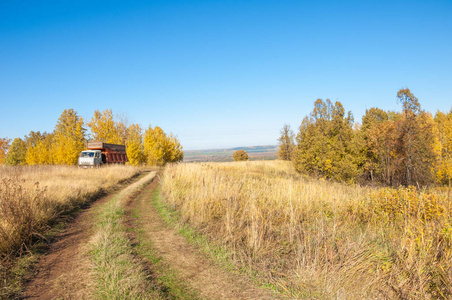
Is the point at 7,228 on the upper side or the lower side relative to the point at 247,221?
upper

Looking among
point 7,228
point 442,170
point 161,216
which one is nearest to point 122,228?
point 161,216

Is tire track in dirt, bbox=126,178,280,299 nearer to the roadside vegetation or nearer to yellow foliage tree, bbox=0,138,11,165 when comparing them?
the roadside vegetation

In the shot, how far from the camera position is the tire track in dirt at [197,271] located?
3.56 meters

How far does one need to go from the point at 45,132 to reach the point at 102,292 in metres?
71.6

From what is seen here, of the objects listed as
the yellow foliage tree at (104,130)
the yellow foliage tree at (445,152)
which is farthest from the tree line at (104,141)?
the yellow foliage tree at (445,152)

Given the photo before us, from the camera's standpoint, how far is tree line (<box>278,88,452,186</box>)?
994 inches

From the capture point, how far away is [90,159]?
2188cm

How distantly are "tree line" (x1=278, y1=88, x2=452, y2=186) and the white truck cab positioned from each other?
2447 centimetres

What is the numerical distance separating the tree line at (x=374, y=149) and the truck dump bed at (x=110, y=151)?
78.7ft

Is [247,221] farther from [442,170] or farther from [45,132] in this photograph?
[45,132]

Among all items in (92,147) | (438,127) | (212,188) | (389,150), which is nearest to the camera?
(212,188)

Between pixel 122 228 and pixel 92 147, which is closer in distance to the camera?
pixel 122 228

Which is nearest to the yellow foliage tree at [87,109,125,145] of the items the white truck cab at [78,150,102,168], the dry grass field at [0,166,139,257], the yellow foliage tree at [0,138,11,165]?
the white truck cab at [78,150,102,168]

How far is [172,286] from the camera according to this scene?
3.70 m
